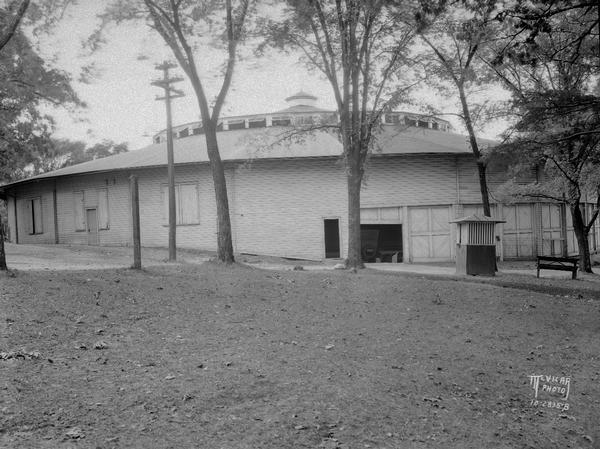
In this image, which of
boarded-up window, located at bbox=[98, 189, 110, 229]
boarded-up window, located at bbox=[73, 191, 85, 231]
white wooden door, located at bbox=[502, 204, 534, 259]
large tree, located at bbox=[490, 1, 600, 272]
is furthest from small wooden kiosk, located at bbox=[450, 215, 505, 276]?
boarded-up window, located at bbox=[73, 191, 85, 231]

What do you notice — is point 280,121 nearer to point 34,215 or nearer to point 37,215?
point 37,215

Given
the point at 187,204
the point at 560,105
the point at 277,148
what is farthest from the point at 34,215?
the point at 560,105

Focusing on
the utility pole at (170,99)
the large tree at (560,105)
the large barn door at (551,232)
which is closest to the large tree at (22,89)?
the utility pole at (170,99)

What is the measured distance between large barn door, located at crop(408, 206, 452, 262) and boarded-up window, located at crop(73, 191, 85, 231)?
672 inches

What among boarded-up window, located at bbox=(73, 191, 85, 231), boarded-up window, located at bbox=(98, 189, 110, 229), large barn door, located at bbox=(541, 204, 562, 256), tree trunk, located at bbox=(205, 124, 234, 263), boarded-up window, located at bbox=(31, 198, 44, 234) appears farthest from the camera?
boarded-up window, located at bbox=(31, 198, 44, 234)

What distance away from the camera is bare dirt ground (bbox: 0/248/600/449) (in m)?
5.39

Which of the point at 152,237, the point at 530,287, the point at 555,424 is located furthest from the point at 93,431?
the point at 152,237

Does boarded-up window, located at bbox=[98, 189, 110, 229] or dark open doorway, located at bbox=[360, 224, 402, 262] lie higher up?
boarded-up window, located at bbox=[98, 189, 110, 229]

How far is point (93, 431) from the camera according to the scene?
505cm

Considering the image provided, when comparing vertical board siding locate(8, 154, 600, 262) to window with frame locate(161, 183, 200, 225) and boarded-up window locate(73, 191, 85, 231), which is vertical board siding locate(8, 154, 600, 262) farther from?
boarded-up window locate(73, 191, 85, 231)

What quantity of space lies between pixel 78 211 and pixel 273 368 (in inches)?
1036

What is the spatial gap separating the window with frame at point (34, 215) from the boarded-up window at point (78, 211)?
3310mm

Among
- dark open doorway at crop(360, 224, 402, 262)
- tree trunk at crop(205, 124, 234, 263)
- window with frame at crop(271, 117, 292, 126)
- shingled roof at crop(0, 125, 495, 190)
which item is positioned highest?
window with frame at crop(271, 117, 292, 126)

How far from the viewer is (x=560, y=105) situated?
11.0m
